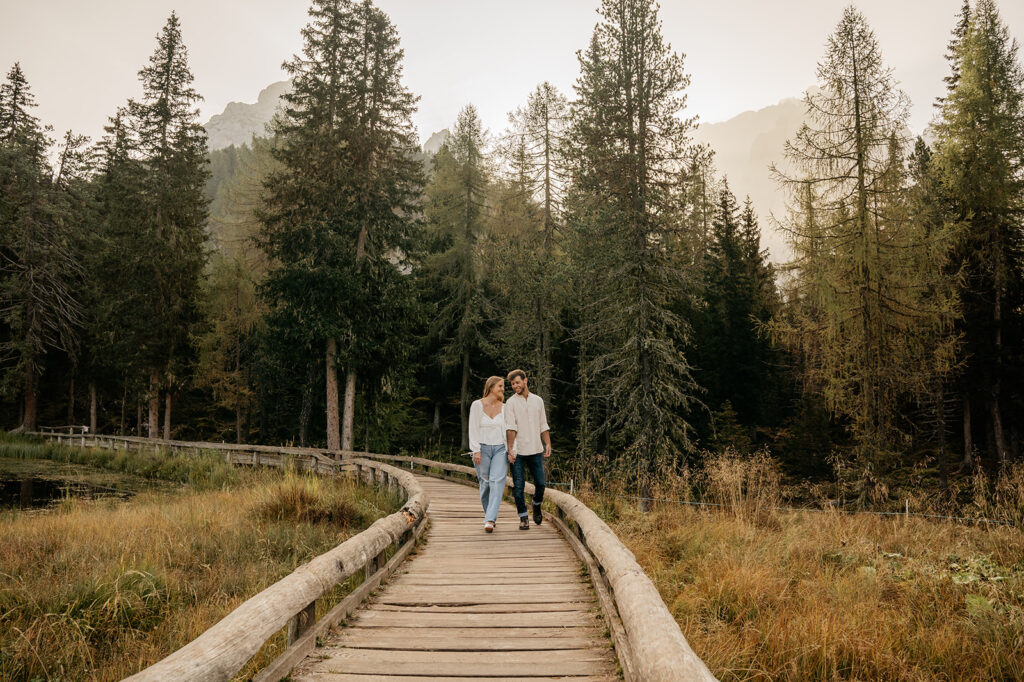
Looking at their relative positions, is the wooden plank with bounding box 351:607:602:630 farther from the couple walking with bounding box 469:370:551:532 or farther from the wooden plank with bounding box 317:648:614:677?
the couple walking with bounding box 469:370:551:532

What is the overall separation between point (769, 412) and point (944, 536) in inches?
1069

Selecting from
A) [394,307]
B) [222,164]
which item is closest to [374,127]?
[394,307]

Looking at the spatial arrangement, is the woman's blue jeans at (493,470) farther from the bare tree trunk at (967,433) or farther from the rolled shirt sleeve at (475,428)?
the bare tree trunk at (967,433)

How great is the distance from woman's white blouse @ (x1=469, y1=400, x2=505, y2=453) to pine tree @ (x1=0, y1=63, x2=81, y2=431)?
28.1 metres

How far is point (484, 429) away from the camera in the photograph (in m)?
8.03

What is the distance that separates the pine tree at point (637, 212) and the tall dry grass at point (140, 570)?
8.70 meters

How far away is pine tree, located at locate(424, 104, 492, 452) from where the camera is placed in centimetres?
3114

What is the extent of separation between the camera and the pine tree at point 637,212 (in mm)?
17297

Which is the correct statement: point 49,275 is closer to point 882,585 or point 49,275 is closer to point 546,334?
point 546,334

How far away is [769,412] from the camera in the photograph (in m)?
34.1

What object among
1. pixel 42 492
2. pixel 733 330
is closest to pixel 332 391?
pixel 42 492

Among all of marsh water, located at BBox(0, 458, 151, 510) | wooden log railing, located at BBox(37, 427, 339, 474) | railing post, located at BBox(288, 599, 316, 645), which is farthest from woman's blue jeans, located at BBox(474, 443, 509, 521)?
marsh water, located at BBox(0, 458, 151, 510)

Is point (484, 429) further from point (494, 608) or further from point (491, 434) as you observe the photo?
point (494, 608)

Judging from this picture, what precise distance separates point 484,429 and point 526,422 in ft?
2.07
